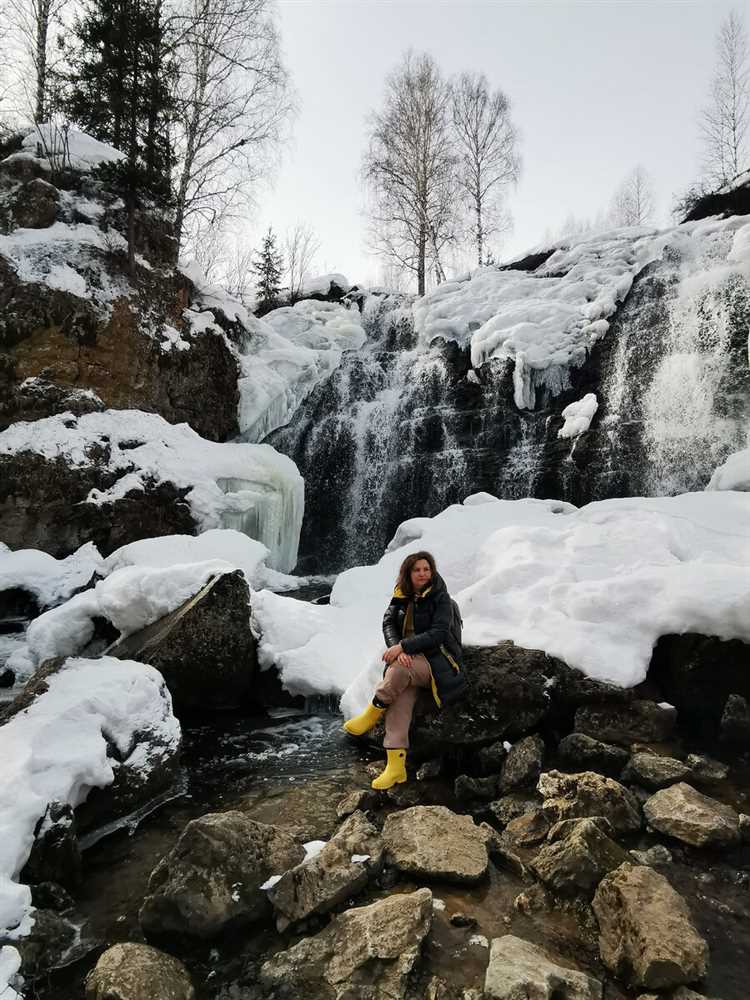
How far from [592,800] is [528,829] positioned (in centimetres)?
42

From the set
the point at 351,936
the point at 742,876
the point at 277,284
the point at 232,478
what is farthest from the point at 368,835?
the point at 277,284

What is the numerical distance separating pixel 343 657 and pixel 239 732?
118 cm

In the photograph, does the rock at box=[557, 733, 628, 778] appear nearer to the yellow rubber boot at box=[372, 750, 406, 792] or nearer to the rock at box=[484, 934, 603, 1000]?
the yellow rubber boot at box=[372, 750, 406, 792]

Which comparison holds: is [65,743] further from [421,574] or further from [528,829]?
[528,829]

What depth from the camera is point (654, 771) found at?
11.6 feet

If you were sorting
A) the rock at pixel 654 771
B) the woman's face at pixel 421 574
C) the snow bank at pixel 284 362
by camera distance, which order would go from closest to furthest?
1. the rock at pixel 654 771
2. the woman's face at pixel 421 574
3. the snow bank at pixel 284 362

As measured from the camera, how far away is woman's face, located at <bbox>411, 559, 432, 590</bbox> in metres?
4.16

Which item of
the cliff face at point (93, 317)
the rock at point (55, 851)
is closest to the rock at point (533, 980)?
the rock at point (55, 851)

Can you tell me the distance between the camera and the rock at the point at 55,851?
2.80m

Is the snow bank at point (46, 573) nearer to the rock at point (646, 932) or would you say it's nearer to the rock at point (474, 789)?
the rock at point (474, 789)

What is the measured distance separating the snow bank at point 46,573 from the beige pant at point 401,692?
20.1ft

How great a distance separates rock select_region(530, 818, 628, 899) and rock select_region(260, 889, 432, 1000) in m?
0.64

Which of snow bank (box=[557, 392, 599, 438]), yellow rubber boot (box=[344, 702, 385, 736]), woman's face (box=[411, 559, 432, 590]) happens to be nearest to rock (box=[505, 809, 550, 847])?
A: yellow rubber boot (box=[344, 702, 385, 736])

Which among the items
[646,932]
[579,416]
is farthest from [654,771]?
[579,416]
